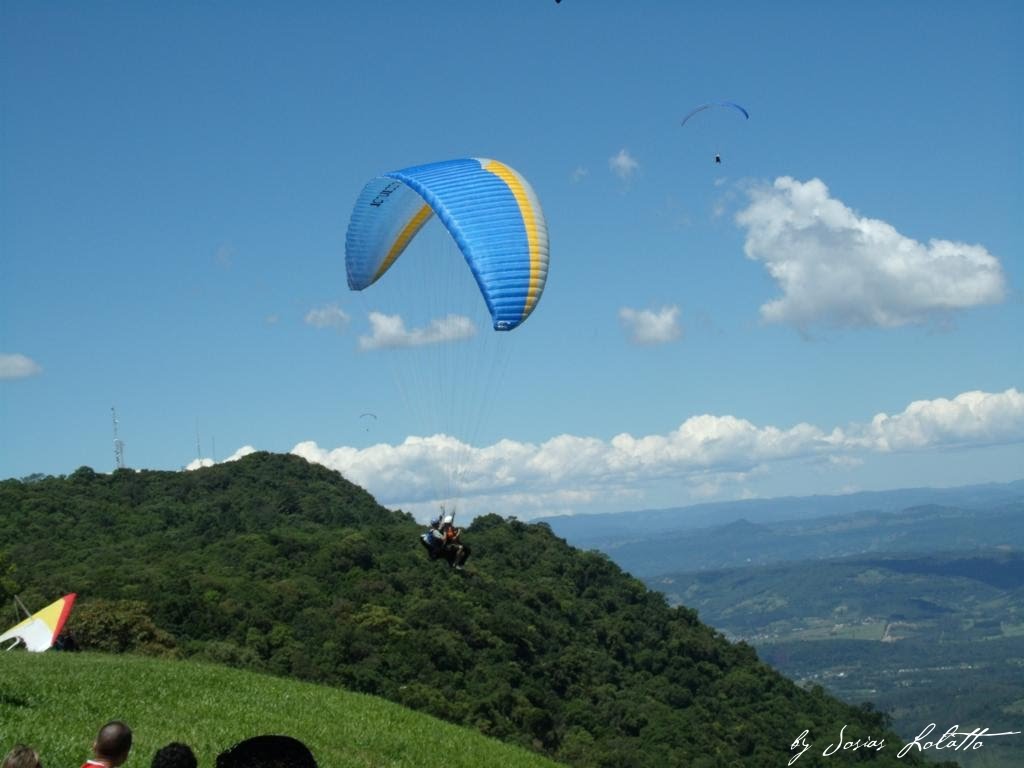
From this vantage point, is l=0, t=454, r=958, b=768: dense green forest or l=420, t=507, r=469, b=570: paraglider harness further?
l=0, t=454, r=958, b=768: dense green forest

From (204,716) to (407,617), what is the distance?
4033 cm

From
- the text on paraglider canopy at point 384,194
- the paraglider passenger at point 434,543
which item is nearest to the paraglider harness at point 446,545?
the paraglider passenger at point 434,543

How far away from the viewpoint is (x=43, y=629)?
94.8 ft

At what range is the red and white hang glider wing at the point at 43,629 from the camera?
2847cm

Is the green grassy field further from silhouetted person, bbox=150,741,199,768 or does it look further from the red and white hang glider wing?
silhouetted person, bbox=150,741,199,768

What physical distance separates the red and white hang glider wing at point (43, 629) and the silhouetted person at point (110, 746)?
944 inches

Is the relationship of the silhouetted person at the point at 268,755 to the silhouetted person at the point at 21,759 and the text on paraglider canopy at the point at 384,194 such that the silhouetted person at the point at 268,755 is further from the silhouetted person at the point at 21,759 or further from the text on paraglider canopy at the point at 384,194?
the text on paraglider canopy at the point at 384,194

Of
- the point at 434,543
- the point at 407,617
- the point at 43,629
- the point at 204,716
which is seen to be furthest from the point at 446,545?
the point at 407,617

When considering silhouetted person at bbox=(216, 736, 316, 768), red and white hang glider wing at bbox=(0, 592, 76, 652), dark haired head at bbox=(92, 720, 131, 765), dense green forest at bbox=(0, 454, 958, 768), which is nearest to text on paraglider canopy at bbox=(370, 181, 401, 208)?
red and white hang glider wing at bbox=(0, 592, 76, 652)

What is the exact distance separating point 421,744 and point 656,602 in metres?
68.2

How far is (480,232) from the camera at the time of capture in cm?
2170

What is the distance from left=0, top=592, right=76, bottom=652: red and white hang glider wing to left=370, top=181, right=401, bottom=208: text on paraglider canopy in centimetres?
1337

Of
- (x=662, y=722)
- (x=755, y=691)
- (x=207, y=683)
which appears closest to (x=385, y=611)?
(x=662, y=722)

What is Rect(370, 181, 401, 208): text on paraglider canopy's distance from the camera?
2491 centimetres
